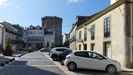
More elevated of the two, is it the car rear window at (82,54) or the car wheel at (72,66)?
the car rear window at (82,54)

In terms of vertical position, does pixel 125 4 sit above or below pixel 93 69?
above

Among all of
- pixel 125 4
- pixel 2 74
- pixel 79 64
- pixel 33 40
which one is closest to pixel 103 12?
pixel 125 4

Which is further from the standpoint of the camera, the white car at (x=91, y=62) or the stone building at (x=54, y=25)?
the stone building at (x=54, y=25)

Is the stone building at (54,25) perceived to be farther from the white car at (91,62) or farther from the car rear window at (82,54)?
the white car at (91,62)

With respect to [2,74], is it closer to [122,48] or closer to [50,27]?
[122,48]

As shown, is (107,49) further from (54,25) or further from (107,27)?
(54,25)

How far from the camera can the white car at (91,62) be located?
2228cm

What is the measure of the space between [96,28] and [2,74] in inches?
852

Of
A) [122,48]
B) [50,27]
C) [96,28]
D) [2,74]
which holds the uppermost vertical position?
[50,27]

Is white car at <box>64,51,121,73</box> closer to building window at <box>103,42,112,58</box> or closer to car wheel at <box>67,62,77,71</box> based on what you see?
car wheel at <box>67,62,77,71</box>

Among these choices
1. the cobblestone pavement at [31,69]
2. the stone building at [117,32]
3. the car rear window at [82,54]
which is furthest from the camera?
the stone building at [117,32]

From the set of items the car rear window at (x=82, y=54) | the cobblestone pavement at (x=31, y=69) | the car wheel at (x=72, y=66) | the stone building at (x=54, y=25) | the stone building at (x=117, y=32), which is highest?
the stone building at (x=54, y=25)

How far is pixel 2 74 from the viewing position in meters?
19.7

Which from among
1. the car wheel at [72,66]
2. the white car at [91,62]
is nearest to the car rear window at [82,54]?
the white car at [91,62]
